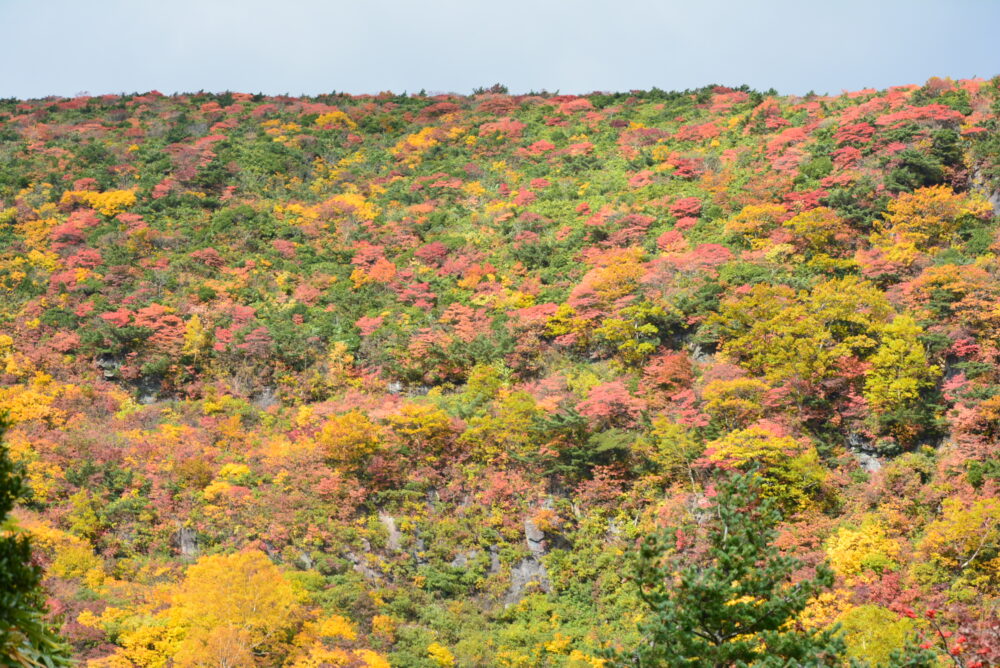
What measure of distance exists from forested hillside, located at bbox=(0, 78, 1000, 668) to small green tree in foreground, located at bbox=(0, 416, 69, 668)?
93cm

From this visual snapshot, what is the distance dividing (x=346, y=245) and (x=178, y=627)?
25.4m

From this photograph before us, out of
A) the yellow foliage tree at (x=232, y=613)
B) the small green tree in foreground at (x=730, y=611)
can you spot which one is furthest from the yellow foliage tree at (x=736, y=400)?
the yellow foliage tree at (x=232, y=613)

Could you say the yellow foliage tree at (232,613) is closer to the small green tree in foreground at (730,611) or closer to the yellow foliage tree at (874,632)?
the small green tree in foreground at (730,611)

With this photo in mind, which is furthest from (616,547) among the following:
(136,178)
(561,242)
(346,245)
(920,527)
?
(136,178)

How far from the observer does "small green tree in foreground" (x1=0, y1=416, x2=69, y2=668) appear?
697 centimetres

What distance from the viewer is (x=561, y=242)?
122 ft

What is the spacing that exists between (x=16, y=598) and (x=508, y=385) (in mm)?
22680

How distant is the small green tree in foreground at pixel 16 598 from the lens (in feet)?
22.9

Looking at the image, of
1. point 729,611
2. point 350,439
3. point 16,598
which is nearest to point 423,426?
point 350,439

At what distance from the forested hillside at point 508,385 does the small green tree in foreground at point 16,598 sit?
93cm

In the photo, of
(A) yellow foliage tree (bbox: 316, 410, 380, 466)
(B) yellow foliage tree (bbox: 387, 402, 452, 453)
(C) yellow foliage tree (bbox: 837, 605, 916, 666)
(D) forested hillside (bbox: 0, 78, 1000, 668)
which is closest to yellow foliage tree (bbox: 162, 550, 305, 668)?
(D) forested hillside (bbox: 0, 78, 1000, 668)

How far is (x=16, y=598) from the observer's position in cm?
705

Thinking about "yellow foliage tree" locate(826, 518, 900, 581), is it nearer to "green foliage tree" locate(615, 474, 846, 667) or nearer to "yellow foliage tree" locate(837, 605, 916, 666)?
"yellow foliage tree" locate(837, 605, 916, 666)

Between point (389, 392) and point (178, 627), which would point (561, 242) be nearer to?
point (389, 392)
